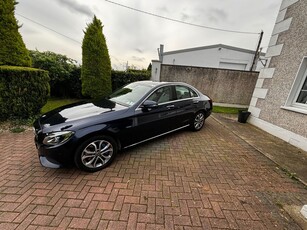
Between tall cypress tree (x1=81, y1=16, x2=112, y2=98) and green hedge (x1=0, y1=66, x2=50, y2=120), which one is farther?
tall cypress tree (x1=81, y1=16, x2=112, y2=98)

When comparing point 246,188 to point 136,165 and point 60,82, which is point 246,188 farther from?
point 60,82

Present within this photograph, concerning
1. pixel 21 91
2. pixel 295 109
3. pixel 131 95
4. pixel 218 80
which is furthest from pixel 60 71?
pixel 295 109

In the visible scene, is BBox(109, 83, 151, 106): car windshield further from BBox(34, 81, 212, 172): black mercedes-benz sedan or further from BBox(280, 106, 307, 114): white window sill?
BBox(280, 106, 307, 114): white window sill

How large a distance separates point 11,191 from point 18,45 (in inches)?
185

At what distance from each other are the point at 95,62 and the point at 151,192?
696cm

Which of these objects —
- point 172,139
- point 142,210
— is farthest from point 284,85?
point 142,210

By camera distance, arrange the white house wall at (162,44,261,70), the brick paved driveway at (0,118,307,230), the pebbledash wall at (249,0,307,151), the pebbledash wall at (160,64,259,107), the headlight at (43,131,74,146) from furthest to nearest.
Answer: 1. the white house wall at (162,44,261,70)
2. the pebbledash wall at (160,64,259,107)
3. the pebbledash wall at (249,0,307,151)
4. the headlight at (43,131,74,146)
5. the brick paved driveway at (0,118,307,230)

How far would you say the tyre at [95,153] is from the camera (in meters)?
2.43

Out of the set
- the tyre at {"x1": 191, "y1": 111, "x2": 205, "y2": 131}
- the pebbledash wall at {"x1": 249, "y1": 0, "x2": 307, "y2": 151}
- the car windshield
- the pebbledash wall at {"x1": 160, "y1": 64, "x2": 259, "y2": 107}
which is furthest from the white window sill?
the pebbledash wall at {"x1": 160, "y1": 64, "x2": 259, "y2": 107}

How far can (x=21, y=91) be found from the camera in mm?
4371

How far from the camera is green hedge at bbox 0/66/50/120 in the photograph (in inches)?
163

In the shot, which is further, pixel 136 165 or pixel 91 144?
pixel 136 165

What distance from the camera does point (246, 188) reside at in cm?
243

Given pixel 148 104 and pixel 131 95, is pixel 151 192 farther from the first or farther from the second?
pixel 131 95
